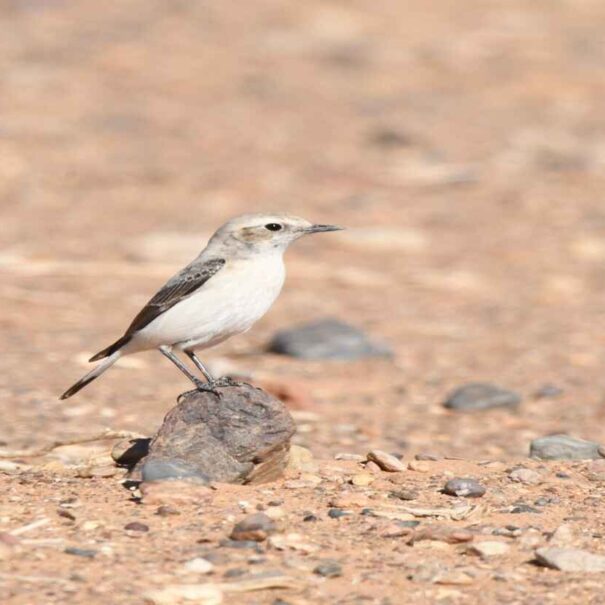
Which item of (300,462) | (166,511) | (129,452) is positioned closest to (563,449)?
(300,462)

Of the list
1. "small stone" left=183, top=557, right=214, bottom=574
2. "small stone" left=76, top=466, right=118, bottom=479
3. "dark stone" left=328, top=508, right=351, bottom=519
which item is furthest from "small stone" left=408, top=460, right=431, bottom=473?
"small stone" left=183, top=557, right=214, bottom=574

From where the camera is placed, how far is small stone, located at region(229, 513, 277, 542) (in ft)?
19.1

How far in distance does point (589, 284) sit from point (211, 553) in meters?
9.80

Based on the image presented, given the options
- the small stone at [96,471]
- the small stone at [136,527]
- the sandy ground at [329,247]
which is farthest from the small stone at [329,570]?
the small stone at [96,471]

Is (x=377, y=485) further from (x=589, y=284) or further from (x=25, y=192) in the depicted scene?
(x=25, y=192)

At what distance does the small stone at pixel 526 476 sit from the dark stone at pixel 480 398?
3209 mm

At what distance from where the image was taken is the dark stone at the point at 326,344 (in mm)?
11906

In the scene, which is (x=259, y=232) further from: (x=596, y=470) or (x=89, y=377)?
(x=596, y=470)

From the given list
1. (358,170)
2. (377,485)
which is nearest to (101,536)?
(377,485)

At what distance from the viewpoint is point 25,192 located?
18422mm

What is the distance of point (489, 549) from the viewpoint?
19.2ft

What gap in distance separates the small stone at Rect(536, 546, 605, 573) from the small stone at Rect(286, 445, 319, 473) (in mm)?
1712

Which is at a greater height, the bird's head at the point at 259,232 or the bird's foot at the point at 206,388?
the bird's head at the point at 259,232

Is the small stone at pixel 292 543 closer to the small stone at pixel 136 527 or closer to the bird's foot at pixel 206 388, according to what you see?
the small stone at pixel 136 527
